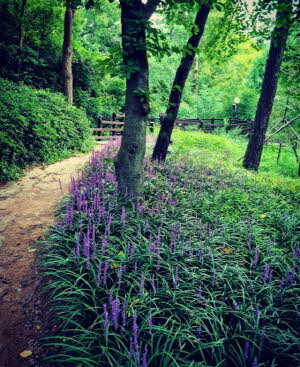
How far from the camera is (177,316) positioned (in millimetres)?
2268

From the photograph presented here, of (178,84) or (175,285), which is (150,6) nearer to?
(178,84)

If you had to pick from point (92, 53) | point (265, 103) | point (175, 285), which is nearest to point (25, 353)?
point (175, 285)

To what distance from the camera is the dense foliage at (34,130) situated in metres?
6.95

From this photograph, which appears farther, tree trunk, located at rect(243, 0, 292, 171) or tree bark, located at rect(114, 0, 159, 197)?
tree trunk, located at rect(243, 0, 292, 171)

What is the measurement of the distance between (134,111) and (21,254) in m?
2.89

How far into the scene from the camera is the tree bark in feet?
12.6

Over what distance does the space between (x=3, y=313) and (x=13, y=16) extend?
16363 mm

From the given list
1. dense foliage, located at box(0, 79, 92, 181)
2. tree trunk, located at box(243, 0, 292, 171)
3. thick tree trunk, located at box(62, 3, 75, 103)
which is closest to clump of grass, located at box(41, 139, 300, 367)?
dense foliage, located at box(0, 79, 92, 181)

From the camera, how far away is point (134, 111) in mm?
4234

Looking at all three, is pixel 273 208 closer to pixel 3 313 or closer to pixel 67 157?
pixel 3 313

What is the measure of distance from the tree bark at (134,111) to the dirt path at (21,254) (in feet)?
5.51

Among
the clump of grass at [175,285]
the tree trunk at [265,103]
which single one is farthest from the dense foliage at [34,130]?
the tree trunk at [265,103]

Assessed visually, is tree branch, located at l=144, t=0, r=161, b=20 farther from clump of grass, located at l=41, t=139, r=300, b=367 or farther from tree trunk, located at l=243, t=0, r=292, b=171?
tree trunk, located at l=243, t=0, r=292, b=171

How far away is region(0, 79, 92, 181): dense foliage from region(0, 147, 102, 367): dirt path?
2.45 feet
